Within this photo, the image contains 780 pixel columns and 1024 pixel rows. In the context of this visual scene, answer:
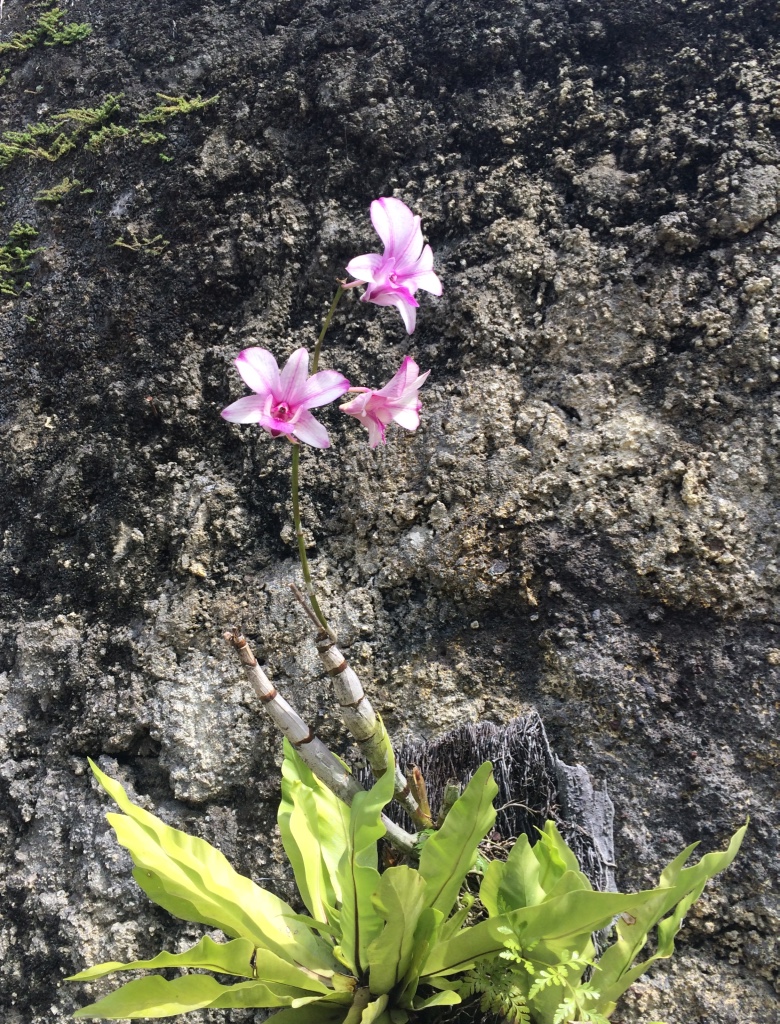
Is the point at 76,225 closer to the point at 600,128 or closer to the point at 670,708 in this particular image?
the point at 600,128

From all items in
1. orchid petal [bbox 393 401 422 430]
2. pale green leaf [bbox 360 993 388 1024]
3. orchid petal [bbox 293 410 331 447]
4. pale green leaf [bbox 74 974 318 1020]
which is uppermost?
orchid petal [bbox 293 410 331 447]

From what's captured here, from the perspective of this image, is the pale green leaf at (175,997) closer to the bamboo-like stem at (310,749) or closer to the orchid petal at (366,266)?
the bamboo-like stem at (310,749)

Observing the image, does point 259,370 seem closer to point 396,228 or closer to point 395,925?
point 396,228

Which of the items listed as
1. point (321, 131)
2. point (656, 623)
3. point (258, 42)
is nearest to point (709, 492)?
point (656, 623)

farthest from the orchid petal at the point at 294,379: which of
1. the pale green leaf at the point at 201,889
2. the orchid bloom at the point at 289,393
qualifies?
the pale green leaf at the point at 201,889

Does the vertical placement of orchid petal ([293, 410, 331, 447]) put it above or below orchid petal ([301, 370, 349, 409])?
below

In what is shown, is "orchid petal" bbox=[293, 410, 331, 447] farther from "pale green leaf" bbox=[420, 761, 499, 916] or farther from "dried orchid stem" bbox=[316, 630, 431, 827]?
"pale green leaf" bbox=[420, 761, 499, 916]

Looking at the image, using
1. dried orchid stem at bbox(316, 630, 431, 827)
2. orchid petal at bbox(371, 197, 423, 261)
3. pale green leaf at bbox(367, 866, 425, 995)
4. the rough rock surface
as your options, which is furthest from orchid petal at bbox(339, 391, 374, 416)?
pale green leaf at bbox(367, 866, 425, 995)

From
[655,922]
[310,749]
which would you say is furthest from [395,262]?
[655,922]
